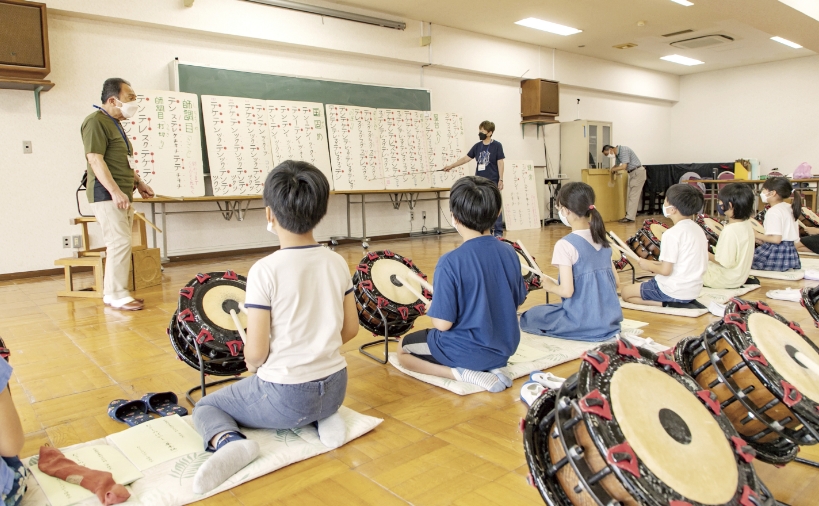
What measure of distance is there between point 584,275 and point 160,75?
491 centimetres

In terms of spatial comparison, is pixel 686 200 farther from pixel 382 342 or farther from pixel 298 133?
pixel 298 133

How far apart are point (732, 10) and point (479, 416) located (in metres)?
5.81

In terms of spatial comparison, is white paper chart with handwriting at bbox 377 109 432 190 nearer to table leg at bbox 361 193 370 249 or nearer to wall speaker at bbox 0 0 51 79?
table leg at bbox 361 193 370 249

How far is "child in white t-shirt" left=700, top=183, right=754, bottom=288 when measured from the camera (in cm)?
409

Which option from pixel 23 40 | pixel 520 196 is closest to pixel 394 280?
pixel 23 40

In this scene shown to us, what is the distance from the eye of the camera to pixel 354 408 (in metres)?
2.22

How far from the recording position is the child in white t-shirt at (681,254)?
348 centimetres

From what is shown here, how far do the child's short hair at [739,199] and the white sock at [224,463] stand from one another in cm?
373

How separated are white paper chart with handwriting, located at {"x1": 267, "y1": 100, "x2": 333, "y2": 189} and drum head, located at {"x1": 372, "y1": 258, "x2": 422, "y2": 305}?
3947mm

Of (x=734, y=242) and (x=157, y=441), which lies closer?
(x=157, y=441)

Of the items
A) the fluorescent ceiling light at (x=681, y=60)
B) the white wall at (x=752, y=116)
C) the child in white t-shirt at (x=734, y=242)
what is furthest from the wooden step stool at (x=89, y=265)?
the white wall at (x=752, y=116)

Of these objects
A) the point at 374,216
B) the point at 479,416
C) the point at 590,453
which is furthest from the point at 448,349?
the point at 374,216

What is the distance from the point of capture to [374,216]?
7781mm

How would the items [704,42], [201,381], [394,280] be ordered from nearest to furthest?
[201,381] < [394,280] < [704,42]
